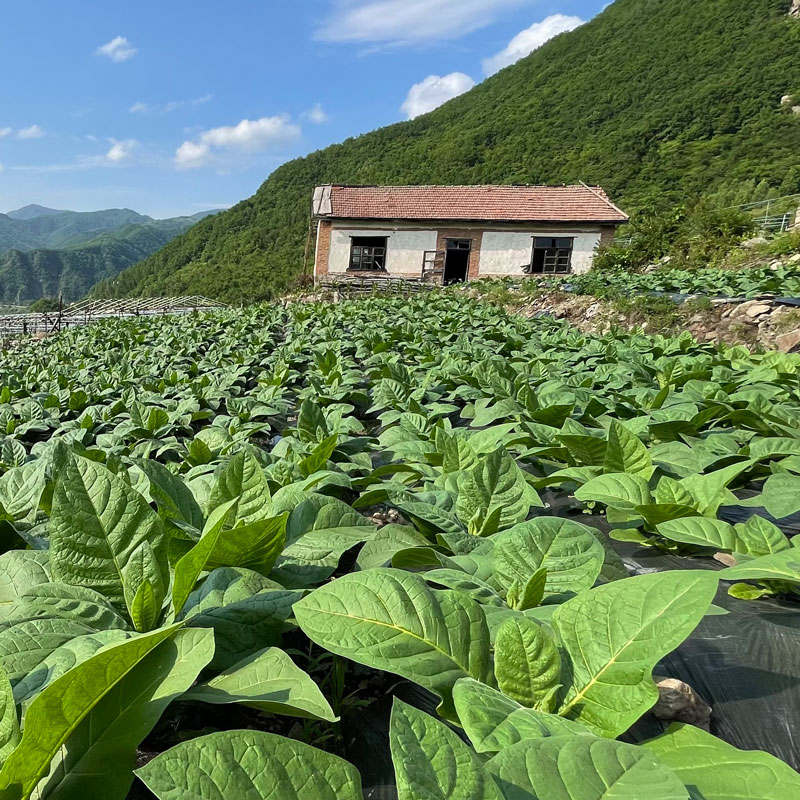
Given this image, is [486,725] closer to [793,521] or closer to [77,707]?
[77,707]

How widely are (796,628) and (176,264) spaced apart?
83.6 metres

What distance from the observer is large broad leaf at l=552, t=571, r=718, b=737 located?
74cm

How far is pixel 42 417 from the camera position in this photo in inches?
139

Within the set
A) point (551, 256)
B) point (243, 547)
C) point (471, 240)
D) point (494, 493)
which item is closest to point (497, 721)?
point (243, 547)

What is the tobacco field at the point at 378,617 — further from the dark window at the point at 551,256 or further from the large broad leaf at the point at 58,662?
the dark window at the point at 551,256

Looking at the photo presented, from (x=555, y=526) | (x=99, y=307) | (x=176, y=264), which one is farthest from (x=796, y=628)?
(x=176, y=264)

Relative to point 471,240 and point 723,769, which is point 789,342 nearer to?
point 723,769

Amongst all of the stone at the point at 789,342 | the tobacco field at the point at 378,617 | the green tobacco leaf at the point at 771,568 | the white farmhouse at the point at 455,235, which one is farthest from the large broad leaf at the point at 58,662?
the white farmhouse at the point at 455,235

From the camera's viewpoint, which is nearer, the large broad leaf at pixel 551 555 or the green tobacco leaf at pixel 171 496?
the large broad leaf at pixel 551 555

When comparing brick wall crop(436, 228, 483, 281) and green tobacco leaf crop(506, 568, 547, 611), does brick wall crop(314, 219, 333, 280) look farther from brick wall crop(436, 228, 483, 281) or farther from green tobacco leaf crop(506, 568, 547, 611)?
green tobacco leaf crop(506, 568, 547, 611)

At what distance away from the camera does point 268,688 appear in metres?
0.72

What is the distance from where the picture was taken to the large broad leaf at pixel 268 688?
68 cm

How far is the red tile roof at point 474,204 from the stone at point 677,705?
25493 mm

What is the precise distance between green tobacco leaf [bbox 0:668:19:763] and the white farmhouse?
24.9 m
